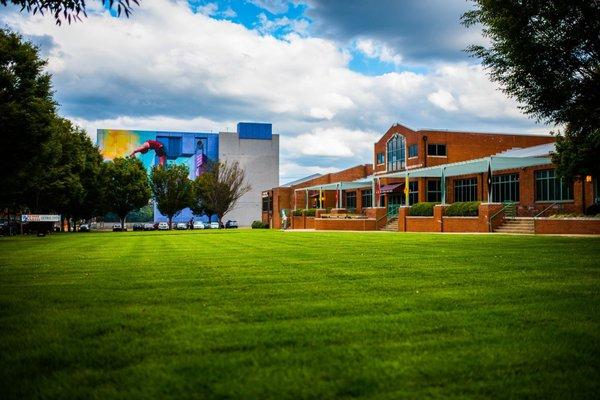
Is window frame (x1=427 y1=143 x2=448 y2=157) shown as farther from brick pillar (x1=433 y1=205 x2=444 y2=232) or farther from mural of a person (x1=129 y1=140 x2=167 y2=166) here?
mural of a person (x1=129 y1=140 x2=167 y2=166)

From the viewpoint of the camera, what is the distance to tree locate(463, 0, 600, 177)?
17.8 m

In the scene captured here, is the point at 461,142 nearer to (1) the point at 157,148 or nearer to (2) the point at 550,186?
(2) the point at 550,186

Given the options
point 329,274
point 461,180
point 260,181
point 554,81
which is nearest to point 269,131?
point 260,181

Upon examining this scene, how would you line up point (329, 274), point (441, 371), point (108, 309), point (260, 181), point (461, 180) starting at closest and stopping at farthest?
1. point (441, 371)
2. point (108, 309)
3. point (329, 274)
4. point (461, 180)
5. point (260, 181)

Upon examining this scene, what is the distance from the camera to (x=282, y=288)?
891 cm

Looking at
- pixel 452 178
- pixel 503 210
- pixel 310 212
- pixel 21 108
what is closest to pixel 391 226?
pixel 452 178

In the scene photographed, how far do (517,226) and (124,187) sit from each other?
53.2 metres

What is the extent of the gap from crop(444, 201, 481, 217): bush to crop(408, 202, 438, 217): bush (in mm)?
1832

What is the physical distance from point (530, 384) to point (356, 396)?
142 centimetres

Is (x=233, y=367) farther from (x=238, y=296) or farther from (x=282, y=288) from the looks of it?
(x=282, y=288)

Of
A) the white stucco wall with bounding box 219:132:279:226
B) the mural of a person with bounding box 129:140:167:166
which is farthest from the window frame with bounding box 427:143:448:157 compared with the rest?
the mural of a person with bounding box 129:140:167:166

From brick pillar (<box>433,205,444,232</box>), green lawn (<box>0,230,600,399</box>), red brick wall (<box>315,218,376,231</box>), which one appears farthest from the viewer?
red brick wall (<box>315,218,376,231</box>)

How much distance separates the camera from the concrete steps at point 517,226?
2920cm

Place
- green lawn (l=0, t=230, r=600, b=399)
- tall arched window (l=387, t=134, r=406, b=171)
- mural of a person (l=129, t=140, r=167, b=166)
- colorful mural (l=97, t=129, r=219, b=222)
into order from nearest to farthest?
1. green lawn (l=0, t=230, r=600, b=399)
2. tall arched window (l=387, t=134, r=406, b=171)
3. colorful mural (l=97, t=129, r=219, b=222)
4. mural of a person (l=129, t=140, r=167, b=166)
